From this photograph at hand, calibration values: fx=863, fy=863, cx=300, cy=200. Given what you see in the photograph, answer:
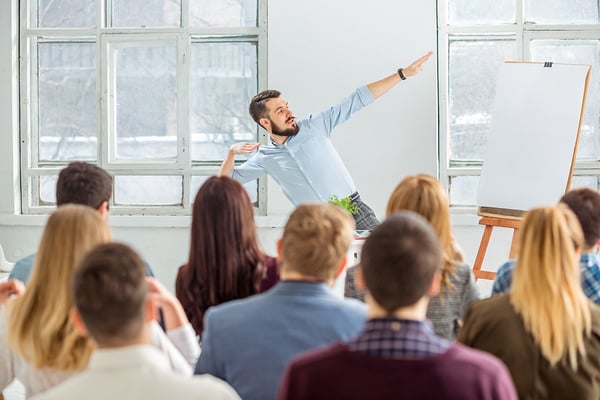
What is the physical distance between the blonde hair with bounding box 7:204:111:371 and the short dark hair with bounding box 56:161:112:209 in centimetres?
85

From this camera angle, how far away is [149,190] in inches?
261

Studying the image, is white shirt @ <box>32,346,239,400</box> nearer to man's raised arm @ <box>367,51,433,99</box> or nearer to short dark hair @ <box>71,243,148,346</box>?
short dark hair @ <box>71,243,148,346</box>

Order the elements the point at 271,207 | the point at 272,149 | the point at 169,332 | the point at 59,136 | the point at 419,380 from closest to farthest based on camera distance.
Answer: the point at 419,380
the point at 169,332
the point at 272,149
the point at 271,207
the point at 59,136

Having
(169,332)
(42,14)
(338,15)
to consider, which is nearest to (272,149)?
(338,15)

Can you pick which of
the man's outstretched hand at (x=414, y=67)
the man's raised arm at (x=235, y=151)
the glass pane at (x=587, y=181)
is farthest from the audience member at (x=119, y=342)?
the glass pane at (x=587, y=181)

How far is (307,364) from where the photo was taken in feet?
4.99

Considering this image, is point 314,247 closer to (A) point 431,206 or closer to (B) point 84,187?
(A) point 431,206

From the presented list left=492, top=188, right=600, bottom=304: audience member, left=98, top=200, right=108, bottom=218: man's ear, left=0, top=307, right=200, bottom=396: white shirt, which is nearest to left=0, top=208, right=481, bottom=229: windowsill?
left=98, top=200, right=108, bottom=218: man's ear

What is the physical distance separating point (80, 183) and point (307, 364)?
1.76 metres

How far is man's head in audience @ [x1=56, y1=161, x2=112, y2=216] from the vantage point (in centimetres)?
305

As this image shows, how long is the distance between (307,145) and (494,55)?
5.62 ft

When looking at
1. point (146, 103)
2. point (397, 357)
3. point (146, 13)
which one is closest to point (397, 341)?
point (397, 357)

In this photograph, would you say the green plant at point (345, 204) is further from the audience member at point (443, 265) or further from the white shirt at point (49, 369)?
the white shirt at point (49, 369)

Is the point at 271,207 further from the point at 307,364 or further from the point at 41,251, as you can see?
the point at 307,364
